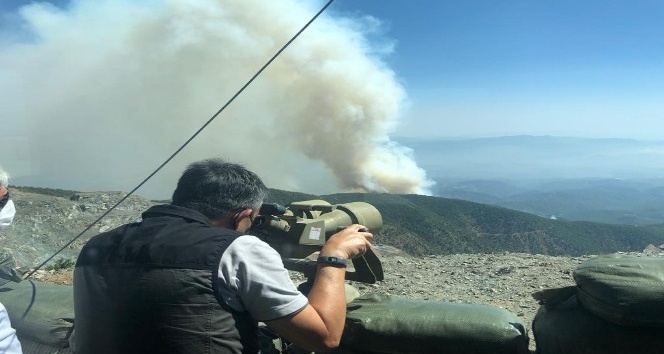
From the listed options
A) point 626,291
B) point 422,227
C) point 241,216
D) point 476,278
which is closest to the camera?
point 241,216

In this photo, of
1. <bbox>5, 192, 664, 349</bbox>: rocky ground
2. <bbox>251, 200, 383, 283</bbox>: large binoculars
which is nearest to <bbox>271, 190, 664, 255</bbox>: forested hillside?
<bbox>5, 192, 664, 349</bbox>: rocky ground

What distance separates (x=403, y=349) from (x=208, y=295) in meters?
1.25

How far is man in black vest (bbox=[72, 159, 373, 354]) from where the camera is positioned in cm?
198

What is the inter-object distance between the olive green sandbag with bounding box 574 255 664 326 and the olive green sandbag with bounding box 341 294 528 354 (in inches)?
14.8

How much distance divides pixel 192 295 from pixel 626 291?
64.5 inches

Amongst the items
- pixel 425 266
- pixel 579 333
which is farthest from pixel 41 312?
pixel 425 266

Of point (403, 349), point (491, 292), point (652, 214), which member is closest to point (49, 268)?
point (491, 292)

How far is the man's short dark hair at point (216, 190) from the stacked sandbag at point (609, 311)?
1.38 metres

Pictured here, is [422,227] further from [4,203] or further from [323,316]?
[323,316]

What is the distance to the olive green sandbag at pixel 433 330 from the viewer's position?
282 centimetres

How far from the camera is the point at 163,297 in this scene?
199 cm

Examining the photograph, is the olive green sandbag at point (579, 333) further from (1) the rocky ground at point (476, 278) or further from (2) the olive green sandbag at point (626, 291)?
(1) the rocky ground at point (476, 278)

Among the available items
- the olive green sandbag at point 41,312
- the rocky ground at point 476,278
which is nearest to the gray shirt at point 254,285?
the olive green sandbag at point 41,312

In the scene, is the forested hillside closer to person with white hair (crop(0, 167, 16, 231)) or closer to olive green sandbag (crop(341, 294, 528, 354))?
olive green sandbag (crop(341, 294, 528, 354))
